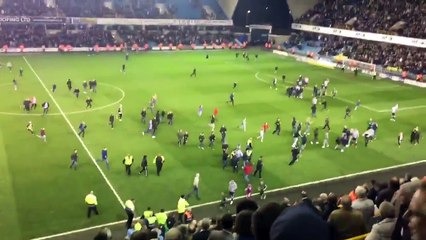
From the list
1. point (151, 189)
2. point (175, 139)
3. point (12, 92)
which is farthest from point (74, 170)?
point (12, 92)

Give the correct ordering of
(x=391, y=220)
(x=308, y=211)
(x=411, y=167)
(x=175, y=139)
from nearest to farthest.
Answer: (x=308, y=211) → (x=391, y=220) → (x=411, y=167) → (x=175, y=139)

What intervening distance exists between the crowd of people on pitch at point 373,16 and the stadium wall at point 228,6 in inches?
468

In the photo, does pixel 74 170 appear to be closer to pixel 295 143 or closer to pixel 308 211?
pixel 295 143

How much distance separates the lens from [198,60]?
6062cm

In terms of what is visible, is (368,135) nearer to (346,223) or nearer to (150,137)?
(150,137)

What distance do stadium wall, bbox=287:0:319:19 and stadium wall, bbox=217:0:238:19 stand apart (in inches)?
386

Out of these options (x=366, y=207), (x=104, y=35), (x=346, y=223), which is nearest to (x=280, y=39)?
(x=104, y=35)

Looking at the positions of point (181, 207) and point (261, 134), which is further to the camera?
point (261, 134)

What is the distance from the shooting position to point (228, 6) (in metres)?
80.6

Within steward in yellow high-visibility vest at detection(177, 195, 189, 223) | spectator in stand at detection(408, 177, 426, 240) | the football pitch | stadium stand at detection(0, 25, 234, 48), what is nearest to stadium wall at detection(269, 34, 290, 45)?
stadium stand at detection(0, 25, 234, 48)

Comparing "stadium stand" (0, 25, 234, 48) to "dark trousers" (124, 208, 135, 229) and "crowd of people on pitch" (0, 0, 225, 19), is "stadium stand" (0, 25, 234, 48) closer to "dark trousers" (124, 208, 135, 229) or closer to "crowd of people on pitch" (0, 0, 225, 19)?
"crowd of people on pitch" (0, 0, 225, 19)

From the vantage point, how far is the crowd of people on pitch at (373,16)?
60.0m

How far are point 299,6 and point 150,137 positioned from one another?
58692 mm

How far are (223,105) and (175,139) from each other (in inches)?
382
